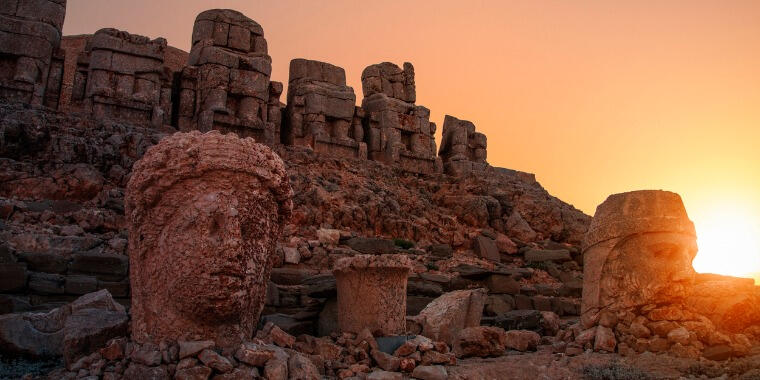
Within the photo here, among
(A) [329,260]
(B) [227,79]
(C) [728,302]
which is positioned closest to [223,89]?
(B) [227,79]

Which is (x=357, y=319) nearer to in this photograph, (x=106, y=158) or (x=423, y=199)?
(x=106, y=158)

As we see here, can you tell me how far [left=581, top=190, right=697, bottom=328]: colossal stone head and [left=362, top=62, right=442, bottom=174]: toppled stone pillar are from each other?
37.3 ft

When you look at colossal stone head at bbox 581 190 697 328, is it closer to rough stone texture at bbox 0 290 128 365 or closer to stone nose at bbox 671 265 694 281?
stone nose at bbox 671 265 694 281

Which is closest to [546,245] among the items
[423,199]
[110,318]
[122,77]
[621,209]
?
[423,199]

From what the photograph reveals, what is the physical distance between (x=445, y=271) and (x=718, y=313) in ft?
17.6

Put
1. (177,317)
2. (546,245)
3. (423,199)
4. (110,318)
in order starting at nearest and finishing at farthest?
(177,317) → (110,318) → (546,245) → (423,199)

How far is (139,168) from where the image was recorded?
14.2 ft

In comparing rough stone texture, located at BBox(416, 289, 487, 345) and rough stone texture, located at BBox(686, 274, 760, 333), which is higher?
rough stone texture, located at BBox(686, 274, 760, 333)

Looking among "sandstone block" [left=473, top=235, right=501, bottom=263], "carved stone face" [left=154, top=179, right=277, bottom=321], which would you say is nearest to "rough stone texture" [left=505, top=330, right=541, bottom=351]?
"carved stone face" [left=154, top=179, right=277, bottom=321]

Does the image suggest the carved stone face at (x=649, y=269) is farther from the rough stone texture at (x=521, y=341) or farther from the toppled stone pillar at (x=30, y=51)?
the toppled stone pillar at (x=30, y=51)

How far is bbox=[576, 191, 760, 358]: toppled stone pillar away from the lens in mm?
6270

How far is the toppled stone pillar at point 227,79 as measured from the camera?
1475 cm

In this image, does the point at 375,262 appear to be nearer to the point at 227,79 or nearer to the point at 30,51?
the point at 227,79

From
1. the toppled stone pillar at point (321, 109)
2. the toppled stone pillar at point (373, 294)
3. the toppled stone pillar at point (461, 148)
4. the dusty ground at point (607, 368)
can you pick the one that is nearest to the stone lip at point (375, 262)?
the toppled stone pillar at point (373, 294)
